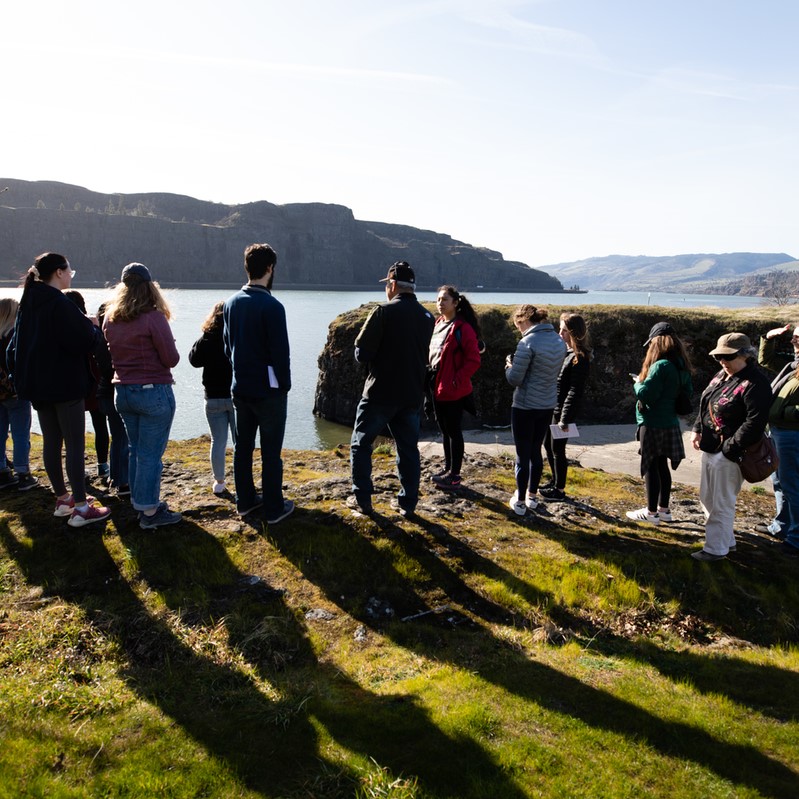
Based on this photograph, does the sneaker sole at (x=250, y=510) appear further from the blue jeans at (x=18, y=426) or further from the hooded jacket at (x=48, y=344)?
the blue jeans at (x=18, y=426)

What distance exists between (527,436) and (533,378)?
0.76 m

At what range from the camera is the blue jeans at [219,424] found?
7098mm

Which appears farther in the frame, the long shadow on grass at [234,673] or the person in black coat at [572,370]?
the person in black coat at [572,370]

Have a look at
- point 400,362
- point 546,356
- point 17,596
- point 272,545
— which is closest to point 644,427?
point 546,356

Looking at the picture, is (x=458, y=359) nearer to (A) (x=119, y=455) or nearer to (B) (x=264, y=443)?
(B) (x=264, y=443)

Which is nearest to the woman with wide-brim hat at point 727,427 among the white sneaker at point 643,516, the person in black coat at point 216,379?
the white sneaker at point 643,516

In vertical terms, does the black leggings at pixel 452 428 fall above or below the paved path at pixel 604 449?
above

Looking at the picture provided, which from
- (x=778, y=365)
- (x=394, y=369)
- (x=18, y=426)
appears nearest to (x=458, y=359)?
(x=394, y=369)

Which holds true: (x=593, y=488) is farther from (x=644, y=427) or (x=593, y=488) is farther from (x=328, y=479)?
(x=328, y=479)

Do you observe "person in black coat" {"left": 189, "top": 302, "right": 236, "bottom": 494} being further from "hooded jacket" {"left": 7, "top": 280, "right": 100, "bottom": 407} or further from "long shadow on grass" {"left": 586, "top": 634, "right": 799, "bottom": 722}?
"long shadow on grass" {"left": 586, "top": 634, "right": 799, "bottom": 722}

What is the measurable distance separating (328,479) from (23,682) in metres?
4.59

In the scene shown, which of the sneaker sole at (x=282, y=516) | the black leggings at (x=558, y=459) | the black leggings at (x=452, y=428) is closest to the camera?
the sneaker sole at (x=282, y=516)

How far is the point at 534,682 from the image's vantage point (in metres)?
3.87

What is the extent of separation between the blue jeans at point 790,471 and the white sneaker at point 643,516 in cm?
145
